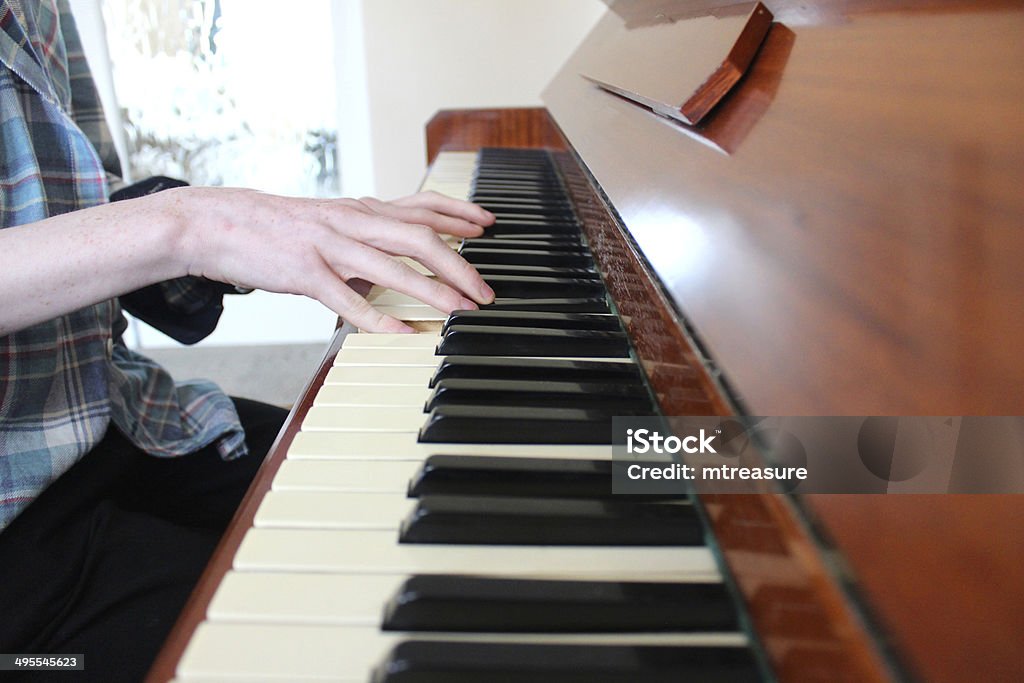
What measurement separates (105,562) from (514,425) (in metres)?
0.49

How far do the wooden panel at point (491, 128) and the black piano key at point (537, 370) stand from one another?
1.21 meters

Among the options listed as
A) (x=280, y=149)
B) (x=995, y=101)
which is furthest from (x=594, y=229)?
(x=280, y=149)

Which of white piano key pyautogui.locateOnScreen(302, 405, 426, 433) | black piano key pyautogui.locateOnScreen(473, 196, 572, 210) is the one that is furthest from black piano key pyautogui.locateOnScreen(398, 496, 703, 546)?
black piano key pyautogui.locateOnScreen(473, 196, 572, 210)

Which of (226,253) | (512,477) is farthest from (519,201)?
(512,477)

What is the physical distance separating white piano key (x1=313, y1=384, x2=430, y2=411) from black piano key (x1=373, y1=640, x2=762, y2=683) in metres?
0.25

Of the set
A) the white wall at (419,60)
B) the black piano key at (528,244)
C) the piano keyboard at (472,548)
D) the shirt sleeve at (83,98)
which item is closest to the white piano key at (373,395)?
the piano keyboard at (472,548)

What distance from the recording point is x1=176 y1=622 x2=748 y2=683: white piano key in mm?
357

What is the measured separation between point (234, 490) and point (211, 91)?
235 cm

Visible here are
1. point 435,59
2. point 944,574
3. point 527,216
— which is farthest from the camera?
point 435,59

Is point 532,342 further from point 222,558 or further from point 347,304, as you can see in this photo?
point 222,558

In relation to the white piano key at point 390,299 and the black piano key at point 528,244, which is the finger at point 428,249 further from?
the black piano key at point 528,244

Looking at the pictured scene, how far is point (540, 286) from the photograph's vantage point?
79 cm

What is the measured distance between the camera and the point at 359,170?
304 centimetres

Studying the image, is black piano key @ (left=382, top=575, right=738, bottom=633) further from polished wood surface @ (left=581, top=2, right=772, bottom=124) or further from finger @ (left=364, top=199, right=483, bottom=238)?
finger @ (left=364, top=199, right=483, bottom=238)
